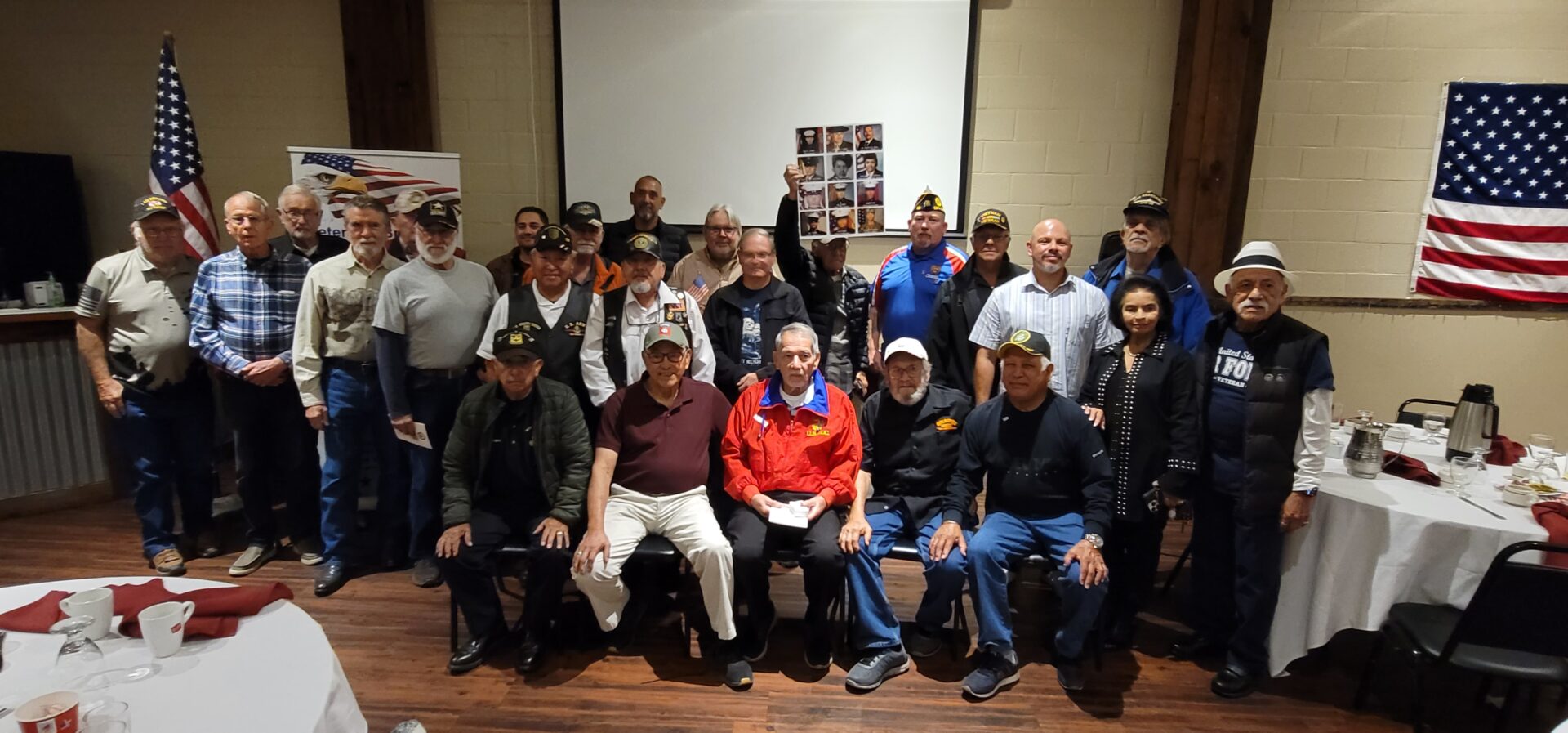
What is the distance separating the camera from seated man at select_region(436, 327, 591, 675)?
2816 millimetres

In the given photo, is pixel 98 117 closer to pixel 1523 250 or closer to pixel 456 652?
pixel 456 652

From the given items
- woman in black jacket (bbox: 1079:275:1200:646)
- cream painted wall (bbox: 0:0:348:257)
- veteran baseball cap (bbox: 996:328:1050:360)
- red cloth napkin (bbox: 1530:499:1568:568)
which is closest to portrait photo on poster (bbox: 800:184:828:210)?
veteran baseball cap (bbox: 996:328:1050:360)

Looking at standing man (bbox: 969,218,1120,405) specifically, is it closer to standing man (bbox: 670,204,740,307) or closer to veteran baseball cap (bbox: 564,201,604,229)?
standing man (bbox: 670,204,740,307)

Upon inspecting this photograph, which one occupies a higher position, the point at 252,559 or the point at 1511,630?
the point at 1511,630

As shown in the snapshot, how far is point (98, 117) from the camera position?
5.14m

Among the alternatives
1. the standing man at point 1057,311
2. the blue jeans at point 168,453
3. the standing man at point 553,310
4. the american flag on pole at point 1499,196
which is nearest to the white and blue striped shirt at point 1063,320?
the standing man at point 1057,311

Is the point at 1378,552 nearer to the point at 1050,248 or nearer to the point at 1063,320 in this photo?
the point at 1063,320

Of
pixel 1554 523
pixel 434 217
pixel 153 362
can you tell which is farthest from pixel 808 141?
pixel 153 362

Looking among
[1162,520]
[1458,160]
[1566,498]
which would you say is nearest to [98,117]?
[1162,520]

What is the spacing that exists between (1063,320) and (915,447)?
0.82 m

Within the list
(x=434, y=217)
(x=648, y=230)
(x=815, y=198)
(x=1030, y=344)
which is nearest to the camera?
(x=1030, y=344)

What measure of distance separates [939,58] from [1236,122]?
1860 millimetres

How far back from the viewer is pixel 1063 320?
316cm

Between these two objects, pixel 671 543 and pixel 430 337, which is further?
pixel 430 337
